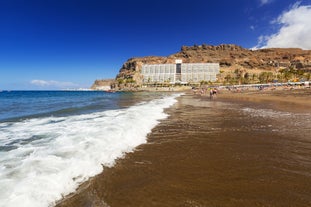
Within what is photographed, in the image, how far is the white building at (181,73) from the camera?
162 metres

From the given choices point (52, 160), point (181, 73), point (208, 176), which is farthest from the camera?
point (181, 73)

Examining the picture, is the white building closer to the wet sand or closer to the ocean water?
the ocean water

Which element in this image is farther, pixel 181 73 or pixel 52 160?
pixel 181 73

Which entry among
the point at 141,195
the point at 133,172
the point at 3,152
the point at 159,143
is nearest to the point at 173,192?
the point at 141,195

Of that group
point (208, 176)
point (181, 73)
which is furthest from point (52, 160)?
point (181, 73)

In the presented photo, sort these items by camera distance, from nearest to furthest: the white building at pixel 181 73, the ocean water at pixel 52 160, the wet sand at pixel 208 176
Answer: the wet sand at pixel 208 176 < the ocean water at pixel 52 160 < the white building at pixel 181 73

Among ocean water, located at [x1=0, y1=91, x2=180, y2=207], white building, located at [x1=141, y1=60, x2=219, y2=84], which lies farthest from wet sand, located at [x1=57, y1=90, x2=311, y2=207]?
white building, located at [x1=141, y1=60, x2=219, y2=84]

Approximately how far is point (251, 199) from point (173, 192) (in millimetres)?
1297

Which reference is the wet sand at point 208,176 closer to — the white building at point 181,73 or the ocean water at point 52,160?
the ocean water at point 52,160

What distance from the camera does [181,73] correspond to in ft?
550

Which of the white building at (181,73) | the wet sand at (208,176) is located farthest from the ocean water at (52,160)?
the white building at (181,73)

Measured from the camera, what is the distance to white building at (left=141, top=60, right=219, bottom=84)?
161875mm

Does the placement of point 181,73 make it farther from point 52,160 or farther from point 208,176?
point 208,176

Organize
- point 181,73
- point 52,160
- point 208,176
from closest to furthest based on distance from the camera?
point 208,176, point 52,160, point 181,73
